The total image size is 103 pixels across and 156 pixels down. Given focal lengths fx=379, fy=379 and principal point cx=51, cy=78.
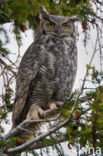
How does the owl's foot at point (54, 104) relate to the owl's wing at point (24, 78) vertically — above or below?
below

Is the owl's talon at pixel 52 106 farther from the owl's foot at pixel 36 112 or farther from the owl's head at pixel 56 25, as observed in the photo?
the owl's head at pixel 56 25

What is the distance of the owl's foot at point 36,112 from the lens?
10.7 ft

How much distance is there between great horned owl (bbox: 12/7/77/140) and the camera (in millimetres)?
3359

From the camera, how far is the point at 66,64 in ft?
11.1

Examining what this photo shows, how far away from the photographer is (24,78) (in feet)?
11.4

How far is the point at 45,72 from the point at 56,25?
1.89ft

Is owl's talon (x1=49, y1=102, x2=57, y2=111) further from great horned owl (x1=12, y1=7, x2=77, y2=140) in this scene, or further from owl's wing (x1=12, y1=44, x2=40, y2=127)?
owl's wing (x1=12, y1=44, x2=40, y2=127)

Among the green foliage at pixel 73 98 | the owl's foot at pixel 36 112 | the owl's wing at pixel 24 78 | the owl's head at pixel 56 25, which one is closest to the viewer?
the green foliage at pixel 73 98

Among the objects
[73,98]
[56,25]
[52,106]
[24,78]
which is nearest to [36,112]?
[52,106]

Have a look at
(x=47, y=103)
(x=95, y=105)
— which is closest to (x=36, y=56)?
(x=47, y=103)

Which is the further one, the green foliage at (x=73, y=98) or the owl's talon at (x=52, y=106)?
the owl's talon at (x=52, y=106)

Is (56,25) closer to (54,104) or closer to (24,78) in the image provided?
(24,78)

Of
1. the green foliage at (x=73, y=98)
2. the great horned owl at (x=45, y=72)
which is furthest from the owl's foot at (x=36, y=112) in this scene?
the green foliage at (x=73, y=98)

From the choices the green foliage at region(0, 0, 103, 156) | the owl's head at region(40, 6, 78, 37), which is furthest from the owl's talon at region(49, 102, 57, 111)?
the owl's head at region(40, 6, 78, 37)
